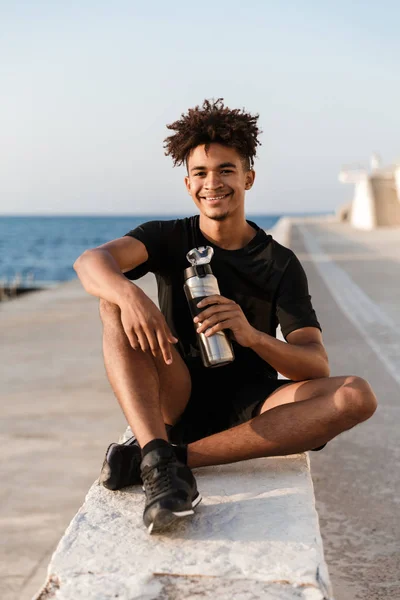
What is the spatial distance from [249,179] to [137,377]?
1.32m

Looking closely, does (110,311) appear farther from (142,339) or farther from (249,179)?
(249,179)

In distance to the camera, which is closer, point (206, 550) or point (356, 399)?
point (206, 550)

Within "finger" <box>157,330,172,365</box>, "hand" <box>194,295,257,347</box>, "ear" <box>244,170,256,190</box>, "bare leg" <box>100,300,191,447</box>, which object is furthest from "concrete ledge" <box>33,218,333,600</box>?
"ear" <box>244,170,256,190</box>

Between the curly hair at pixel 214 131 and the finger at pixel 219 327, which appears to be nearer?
the finger at pixel 219 327

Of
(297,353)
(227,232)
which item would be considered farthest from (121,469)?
(227,232)

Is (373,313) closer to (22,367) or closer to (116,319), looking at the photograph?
(22,367)

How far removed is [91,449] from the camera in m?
5.59

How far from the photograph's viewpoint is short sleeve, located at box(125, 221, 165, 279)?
3.73 meters

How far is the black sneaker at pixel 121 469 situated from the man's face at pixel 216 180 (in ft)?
4.04

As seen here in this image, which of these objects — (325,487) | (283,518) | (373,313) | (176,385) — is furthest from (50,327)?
(283,518)

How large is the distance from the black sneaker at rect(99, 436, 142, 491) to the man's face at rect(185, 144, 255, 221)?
4.04ft

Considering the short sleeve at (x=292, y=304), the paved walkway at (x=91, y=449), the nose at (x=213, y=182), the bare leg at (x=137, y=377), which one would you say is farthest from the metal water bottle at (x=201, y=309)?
the paved walkway at (x=91, y=449)

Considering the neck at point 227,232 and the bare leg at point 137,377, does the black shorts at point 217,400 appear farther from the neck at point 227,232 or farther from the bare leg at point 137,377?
the neck at point 227,232

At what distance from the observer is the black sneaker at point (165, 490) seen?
8.81 feet
